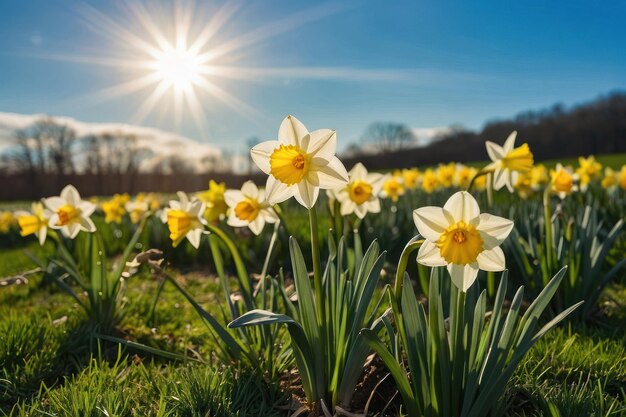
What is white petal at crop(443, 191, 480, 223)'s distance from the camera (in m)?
1.40

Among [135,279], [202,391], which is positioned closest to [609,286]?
[202,391]

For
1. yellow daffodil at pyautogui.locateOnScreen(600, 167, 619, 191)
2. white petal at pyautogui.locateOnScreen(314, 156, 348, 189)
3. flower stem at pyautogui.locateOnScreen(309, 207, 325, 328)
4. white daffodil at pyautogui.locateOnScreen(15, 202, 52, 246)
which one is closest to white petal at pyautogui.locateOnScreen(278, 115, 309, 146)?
white petal at pyautogui.locateOnScreen(314, 156, 348, 189)

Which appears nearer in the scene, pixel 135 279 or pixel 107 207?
pixel 135 279

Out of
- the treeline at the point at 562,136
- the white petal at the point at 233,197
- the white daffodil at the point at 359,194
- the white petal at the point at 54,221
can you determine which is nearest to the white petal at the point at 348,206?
the white daffodil at the point at 359,194

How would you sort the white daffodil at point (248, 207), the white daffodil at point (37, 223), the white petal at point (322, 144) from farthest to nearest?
the white daffodil at point (37, 223) < the white daffodil at point (248, 207) < the white petal at point (322, 144)

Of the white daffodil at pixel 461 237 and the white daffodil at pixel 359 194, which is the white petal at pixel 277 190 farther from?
the white daffodil at pixel 359 194

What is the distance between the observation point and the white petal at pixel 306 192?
1.58 metres

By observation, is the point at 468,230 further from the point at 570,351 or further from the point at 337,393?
the point at 570,351

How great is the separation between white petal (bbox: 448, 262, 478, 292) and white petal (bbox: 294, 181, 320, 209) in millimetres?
502

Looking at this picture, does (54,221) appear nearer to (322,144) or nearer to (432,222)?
(322,144)

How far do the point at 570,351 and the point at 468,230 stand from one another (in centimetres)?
133

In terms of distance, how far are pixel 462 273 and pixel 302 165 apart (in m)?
0.63

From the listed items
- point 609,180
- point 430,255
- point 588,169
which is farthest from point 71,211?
point 609,180

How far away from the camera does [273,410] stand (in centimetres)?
184
